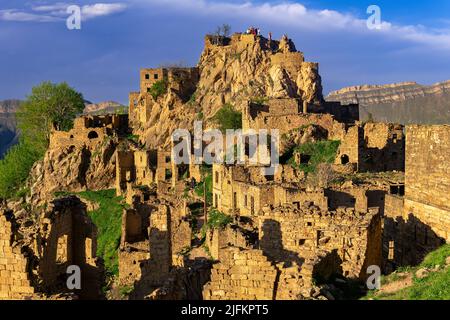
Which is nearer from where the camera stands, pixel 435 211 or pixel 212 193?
pixel 435 211

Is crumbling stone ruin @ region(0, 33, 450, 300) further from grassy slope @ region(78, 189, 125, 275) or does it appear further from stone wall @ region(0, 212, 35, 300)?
grassy slope @ region(78, 189, 125, 275)

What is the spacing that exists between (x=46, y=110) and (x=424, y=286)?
226ft

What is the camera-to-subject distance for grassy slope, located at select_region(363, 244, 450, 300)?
42.9 feet

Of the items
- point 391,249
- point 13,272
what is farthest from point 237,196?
point 13,272

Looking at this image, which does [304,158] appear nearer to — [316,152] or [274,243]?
[316,152]

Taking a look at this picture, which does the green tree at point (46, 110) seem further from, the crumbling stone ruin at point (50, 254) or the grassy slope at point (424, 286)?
the grassy slope at point (424, 286)

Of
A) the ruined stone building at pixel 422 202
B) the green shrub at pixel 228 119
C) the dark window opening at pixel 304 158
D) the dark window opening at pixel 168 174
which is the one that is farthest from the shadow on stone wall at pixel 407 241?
the green shrub at pixel 228 119

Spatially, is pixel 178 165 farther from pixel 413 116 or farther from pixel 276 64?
pixel 413 116

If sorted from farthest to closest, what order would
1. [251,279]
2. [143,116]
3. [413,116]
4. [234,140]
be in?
[143,116] → [413,116] → [234,140] → [251,279]

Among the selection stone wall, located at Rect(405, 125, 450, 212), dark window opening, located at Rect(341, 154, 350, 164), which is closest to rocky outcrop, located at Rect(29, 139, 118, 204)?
dark window opening, located at Rect(341, 154, 350, 164)

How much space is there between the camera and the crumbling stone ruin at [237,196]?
46.0ft
